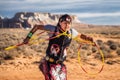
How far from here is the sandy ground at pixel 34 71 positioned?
1423 cm

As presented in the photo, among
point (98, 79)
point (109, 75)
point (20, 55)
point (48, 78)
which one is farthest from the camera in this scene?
point (20, 55)

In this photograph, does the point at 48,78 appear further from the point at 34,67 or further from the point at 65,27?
the point at 34,67

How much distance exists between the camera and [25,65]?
17656 mm

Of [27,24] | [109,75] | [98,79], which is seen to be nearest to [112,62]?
[109,75]

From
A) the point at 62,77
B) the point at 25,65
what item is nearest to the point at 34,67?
the point at 25,65

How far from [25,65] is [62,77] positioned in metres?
11.1

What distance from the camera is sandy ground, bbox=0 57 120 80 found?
14234 millimetres

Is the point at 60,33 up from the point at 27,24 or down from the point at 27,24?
up

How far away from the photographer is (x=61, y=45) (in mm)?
6699

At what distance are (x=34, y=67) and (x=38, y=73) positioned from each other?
180 cm

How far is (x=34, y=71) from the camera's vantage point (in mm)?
15805

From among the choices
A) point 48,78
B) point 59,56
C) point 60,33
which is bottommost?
point 48,78

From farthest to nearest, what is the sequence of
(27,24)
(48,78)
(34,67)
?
(27,24), (34,67), (48,78)

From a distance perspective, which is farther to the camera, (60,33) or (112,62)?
(112,62)
